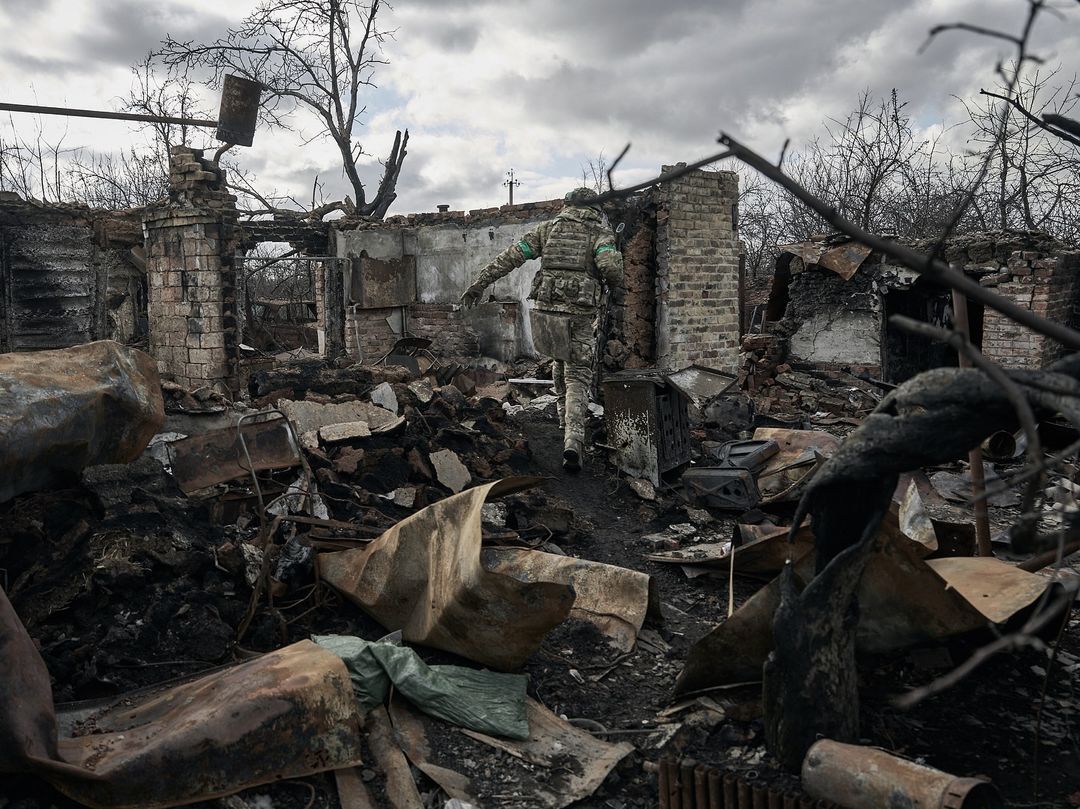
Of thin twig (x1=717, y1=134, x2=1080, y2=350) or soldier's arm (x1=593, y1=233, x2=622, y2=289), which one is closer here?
thin twig (x1=717, y1=134, x2=1080, y2=350)

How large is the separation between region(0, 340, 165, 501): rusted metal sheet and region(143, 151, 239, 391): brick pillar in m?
5.05

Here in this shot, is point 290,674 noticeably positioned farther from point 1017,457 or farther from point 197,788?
point 1017,457

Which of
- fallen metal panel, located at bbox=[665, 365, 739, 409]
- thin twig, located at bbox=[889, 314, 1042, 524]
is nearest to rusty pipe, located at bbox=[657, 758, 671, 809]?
thin twig, located at bbox=[889, 314, 1042, 524]

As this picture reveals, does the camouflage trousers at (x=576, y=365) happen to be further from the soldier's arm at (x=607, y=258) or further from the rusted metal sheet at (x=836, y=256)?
the rusted metal sheet at (x=836, y=256)

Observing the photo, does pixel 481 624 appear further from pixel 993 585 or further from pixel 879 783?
pixel 993 585

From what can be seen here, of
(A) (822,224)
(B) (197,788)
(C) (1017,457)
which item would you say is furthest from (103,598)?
(A) (822,224)

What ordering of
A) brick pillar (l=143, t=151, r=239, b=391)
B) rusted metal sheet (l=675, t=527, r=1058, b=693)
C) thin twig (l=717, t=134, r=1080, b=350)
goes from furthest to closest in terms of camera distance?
brick pillar (l=143, t=151, r=239, b=391) < rusted metal sheet (l=675, t=527, r=1058, b=693) < thin twig (l=717, t=134, r=1080, b=350)

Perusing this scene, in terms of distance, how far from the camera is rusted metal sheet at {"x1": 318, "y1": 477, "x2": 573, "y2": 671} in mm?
3213

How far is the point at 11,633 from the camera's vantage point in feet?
8.14

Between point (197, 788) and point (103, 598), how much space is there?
133cm

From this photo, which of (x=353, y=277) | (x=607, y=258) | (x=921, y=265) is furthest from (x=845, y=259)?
(x=921, y=265)

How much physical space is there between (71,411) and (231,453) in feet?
5.22

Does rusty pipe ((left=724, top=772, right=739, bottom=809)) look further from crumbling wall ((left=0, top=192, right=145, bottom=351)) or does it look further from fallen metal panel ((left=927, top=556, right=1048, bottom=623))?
crumbling wall ((left=0, top=192, right=145, bottom=351))

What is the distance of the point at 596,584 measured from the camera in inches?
161
